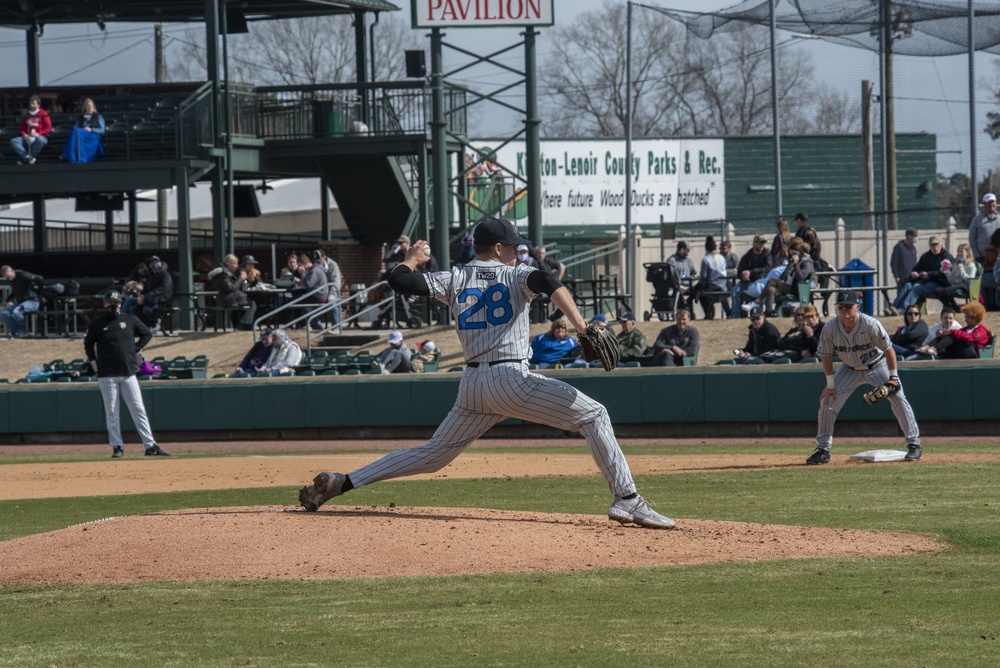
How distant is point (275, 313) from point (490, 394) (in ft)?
55.4

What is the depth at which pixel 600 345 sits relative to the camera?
306 inches

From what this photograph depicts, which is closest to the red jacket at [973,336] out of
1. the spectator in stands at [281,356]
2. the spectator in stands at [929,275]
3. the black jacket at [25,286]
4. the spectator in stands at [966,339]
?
the spectator in stands at [966,339]

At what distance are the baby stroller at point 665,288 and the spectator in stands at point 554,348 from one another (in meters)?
3.49

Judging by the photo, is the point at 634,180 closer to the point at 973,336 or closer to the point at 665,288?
the point at 665,288

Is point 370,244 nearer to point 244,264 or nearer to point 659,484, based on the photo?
point 244,264

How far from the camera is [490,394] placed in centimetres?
777

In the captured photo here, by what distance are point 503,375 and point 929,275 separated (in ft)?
45.9

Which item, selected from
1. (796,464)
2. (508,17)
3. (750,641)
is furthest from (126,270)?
(750,641)

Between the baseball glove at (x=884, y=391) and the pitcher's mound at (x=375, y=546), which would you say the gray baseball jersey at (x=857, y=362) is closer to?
the baseball glove at (x=884, y=391)

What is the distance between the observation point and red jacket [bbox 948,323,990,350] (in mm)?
17594

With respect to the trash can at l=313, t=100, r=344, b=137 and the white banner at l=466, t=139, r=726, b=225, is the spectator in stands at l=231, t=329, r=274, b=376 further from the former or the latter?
the white banner at l=466, t=139, r=726, b=225

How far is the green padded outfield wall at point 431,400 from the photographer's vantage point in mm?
17375

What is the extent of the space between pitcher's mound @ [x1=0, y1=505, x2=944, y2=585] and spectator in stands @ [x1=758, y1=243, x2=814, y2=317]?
1302cm

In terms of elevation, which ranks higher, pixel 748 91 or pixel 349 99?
pixel 748 91
